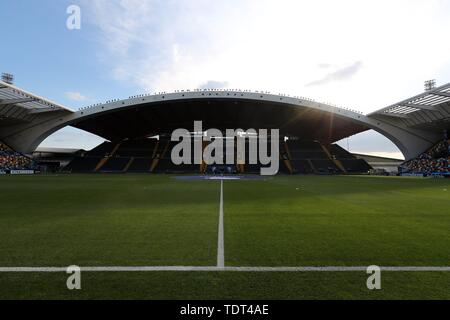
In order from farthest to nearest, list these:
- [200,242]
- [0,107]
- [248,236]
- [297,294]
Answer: [0,107], [248,236], [200,242], [297,294]

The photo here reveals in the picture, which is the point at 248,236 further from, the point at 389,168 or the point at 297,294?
the point at 389,168

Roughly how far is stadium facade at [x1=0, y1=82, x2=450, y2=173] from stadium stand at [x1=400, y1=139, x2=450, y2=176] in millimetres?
1494

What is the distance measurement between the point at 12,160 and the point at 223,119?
41198 millimetres

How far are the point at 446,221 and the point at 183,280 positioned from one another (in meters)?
7.77

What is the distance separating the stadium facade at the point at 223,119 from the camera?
47000 millimetres

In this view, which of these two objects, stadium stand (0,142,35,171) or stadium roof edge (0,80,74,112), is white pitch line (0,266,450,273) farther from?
stadium stand (0,142,35,171)

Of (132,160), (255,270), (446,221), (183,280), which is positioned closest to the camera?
(183,280)

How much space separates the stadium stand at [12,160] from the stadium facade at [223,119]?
1.59 meters

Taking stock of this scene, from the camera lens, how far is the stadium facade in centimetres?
4700

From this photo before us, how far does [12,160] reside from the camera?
51.4 meters

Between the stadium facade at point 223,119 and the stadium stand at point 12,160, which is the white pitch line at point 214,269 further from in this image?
the stadium stand at point 12,160

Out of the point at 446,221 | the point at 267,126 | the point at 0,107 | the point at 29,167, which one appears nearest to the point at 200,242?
the point at 446,221

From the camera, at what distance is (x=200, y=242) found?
5586 millimetres
